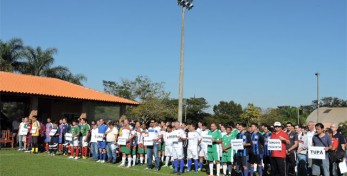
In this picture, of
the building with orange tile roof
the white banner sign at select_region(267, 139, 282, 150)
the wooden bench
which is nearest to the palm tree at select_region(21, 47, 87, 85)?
the building with orange tile roof

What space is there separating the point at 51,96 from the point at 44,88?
2171 mm

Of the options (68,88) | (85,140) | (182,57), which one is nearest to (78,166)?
(85,140)

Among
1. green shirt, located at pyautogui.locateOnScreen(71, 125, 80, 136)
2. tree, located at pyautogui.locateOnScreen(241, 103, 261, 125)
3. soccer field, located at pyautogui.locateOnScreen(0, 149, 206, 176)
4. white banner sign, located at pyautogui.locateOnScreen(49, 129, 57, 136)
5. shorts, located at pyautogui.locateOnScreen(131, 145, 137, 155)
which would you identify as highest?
tree, located at pyautogui.locateOnScreen(241, 103, 261, 125)

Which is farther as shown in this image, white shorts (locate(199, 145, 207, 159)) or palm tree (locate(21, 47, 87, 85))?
palm tree (locate(21, 47, 87, 85))

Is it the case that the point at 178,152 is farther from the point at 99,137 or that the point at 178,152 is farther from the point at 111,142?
the point at 99,137

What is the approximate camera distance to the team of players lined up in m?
12.1

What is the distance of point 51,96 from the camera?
2400 cm

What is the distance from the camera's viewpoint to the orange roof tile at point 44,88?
23323mm

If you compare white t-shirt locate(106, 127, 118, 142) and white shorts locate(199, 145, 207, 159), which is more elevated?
white t-shirt locate(106, 127, 118, 142)

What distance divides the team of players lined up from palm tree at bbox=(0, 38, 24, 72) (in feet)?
68.0

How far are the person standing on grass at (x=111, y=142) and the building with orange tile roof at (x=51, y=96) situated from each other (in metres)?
8.96

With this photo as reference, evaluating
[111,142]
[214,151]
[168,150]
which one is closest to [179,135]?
[214,151]

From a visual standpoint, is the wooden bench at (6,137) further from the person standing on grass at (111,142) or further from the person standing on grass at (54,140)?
the person standing on grass at (111,142)

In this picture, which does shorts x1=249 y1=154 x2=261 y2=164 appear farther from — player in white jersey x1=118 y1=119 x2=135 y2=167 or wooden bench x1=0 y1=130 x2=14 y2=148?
wooden bench x1=0 y1=130 x2=14 y2=148
